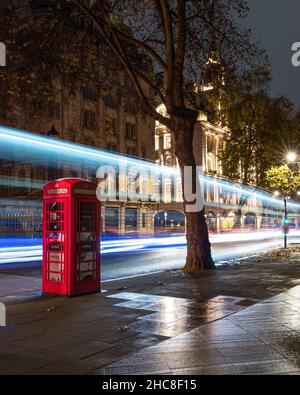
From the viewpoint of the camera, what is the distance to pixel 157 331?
6648 millimetres

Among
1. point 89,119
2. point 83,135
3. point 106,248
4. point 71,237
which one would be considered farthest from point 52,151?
point 71,237

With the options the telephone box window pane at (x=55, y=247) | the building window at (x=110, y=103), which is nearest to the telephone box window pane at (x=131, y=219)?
the building window at (x=110, y=103)

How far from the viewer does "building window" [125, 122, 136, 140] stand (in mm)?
51522

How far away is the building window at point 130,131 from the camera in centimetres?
5152

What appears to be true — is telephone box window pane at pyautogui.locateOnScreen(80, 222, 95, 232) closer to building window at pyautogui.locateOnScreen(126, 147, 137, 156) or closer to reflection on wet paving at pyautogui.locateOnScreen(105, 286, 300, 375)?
reflection on wet paving at pyautogui.locateOnScreen(105, 286, 300, 375)

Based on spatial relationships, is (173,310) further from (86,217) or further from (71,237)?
(86,217)

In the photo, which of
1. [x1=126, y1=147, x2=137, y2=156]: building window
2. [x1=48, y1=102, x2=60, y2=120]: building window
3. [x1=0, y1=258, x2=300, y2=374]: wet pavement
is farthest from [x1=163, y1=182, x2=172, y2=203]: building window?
[x1=0, y1=258, x2=300, y2=374]: wet pavement

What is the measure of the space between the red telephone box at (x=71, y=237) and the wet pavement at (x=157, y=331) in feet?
1.12

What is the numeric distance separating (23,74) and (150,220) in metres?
40.8

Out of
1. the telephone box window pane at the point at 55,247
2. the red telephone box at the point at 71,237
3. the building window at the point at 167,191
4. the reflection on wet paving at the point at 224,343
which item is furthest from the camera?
the building window at the point at 167,191

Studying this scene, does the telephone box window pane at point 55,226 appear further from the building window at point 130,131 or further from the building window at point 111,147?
the building window at point 130,131

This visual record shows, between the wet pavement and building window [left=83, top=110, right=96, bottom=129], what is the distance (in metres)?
34.8
